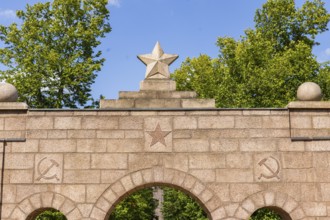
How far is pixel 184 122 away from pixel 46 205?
12.0ft

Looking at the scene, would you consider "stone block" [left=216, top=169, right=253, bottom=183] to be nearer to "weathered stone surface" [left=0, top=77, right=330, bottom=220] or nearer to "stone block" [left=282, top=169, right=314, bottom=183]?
"weathered stone surface" [left=0, top=77, right=330, bottom=220]

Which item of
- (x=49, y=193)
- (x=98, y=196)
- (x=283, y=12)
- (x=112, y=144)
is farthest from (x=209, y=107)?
(x=283, y=12)

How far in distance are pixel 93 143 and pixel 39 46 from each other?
1205 centimetres

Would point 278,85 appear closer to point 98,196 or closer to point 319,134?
point 319,134

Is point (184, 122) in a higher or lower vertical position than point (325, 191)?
higher

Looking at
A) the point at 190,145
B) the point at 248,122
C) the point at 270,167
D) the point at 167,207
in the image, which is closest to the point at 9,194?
the point at 190,145

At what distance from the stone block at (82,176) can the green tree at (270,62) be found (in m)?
11.7

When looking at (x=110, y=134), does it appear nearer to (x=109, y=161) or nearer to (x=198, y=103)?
(x=109, y=161)

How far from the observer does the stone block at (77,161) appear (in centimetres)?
1093

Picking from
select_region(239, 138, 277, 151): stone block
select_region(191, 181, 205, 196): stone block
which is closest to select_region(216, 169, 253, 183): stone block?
select_region(191, 181, 205, 196): stone block

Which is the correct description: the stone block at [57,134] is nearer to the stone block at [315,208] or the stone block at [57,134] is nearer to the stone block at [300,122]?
the stone block at [300,122]

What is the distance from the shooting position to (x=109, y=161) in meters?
11.0

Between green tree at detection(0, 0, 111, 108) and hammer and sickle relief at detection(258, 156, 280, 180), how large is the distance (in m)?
12.5

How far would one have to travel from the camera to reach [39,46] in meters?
21.8
